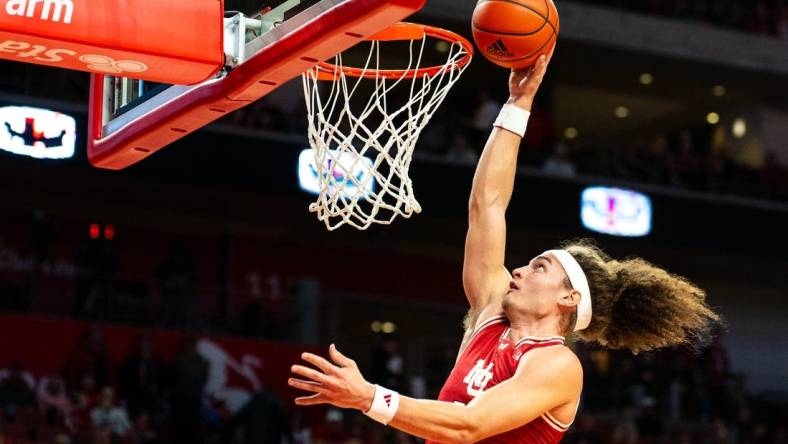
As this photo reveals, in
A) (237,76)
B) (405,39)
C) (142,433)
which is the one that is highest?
(405,39)

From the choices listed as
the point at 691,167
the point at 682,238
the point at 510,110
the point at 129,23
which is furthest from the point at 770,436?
the point at 129,23

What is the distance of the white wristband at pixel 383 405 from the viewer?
A: 3.72 metres

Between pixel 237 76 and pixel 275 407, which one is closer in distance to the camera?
pixel 237 76

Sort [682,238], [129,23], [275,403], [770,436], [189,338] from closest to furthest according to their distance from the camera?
[129,23] < [275,403] < [189,338] < [770,436] < [682,238]

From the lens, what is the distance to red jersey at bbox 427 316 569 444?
13.8ft

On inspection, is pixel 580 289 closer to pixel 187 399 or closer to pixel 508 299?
pixel 508 299

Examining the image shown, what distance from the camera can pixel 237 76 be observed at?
4.67 m

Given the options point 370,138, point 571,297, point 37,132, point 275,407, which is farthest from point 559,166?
point 571,297

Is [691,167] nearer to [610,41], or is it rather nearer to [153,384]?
[610,41]

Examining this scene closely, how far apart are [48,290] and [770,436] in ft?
26.3

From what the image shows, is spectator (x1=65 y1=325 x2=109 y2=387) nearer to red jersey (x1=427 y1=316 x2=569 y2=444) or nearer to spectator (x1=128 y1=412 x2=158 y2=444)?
spectator (x1=128 y1=412 x2=158 y2=444)

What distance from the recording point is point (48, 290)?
45.8 ft

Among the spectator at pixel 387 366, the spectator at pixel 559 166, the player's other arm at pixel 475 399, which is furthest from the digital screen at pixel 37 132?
the player's other arm at pixel 475 399

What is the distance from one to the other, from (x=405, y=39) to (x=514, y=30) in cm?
66
